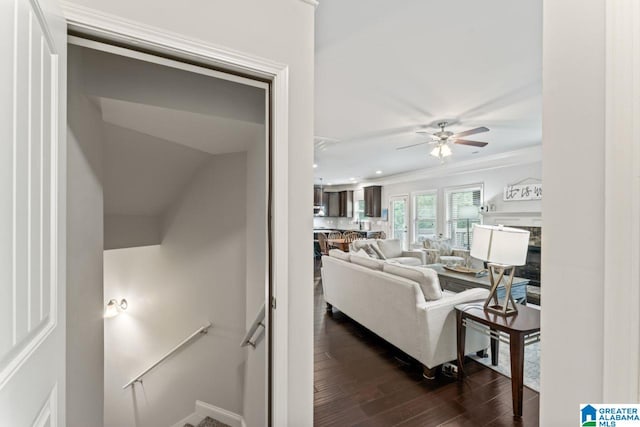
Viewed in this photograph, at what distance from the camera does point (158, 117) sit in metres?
1.80

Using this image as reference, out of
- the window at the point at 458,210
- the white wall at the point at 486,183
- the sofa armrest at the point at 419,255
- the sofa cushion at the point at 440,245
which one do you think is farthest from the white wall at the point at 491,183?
the sofa armrest at the point at 419,255

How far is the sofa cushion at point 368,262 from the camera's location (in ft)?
10.5

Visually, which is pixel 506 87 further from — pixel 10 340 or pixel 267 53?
pixel 10 340

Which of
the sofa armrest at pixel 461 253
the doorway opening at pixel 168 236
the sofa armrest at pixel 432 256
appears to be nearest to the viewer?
the doorway opening at pixel 168 236

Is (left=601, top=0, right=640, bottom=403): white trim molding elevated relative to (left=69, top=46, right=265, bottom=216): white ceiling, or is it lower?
lower

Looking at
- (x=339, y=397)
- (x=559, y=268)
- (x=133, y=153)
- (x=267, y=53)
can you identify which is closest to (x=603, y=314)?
(x=559, y=268)

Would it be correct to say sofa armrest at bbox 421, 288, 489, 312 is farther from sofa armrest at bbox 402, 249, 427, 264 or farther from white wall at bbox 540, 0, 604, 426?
sofa armrest at bbox 402, 249, 427, 264

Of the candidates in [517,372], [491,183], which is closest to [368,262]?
[517,372]

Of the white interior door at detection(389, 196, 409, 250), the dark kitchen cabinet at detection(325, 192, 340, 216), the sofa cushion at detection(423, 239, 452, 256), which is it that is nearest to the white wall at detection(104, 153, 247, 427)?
the sofa cushion at detection(423, 239, 452, 256)

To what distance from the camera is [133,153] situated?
217 cm

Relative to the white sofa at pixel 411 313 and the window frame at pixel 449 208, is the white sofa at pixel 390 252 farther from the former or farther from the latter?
the white sofa at pixel 411 313

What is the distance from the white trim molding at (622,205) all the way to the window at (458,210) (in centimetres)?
631

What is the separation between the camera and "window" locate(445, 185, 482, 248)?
6.18 metres

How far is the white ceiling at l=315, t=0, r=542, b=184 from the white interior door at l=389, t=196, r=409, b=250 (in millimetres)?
4038
